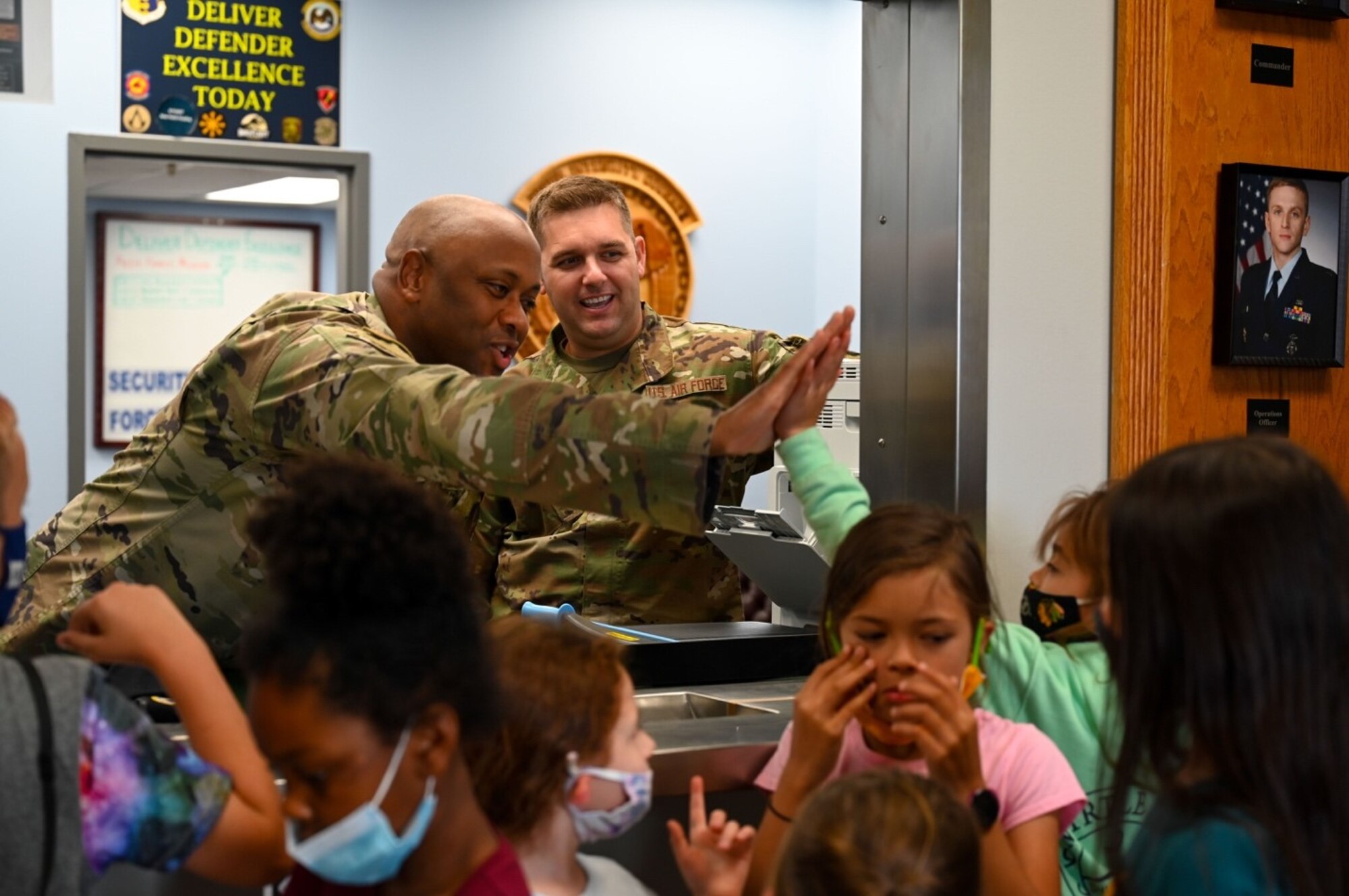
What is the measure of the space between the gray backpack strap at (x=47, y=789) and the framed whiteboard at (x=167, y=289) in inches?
162

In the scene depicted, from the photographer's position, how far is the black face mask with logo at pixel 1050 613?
2064 millimetres

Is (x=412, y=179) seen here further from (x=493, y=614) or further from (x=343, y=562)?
(x=343, y=562)

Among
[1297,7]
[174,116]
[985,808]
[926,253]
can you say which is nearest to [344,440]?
[985,808]

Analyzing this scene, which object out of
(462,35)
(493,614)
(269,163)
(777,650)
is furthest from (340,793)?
(462,35)

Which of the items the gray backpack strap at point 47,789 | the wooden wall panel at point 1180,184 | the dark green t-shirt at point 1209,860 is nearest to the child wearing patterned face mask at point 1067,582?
the wooden wall panel at point 1180,184

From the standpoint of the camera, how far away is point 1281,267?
270 centimetres

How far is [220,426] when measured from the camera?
1.97m

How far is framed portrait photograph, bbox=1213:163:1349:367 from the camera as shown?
104 inches

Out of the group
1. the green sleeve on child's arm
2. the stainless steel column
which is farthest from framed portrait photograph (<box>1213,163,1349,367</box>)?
the green sleeve on child's arm

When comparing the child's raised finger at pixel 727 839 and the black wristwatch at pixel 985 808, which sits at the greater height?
the black wristwatch at pixel 985 808

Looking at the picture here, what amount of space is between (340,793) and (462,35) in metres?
4.30

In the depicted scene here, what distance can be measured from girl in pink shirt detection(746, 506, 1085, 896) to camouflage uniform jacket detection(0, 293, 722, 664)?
0.90 feet

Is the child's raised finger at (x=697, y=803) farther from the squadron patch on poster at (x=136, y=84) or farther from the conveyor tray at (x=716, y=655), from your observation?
the squadron patch on poster at (x=136, y=84)

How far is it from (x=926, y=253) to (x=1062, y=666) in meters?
0.87
